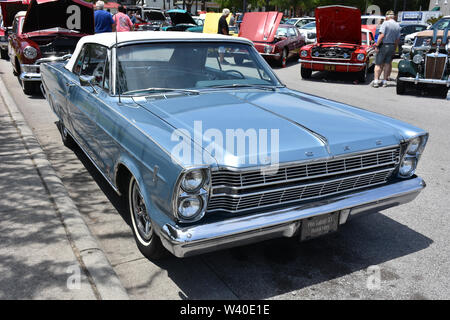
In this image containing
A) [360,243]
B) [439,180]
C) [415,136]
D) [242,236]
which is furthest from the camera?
[439,180]

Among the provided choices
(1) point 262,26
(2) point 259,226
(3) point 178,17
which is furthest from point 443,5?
(2) point 259,226

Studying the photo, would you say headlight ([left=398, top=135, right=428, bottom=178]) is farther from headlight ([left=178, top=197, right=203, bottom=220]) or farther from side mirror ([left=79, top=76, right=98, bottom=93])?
side mirror ([left=79, top=76, right=98, bottom=93])

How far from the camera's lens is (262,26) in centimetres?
1516

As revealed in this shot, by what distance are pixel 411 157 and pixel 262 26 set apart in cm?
1263

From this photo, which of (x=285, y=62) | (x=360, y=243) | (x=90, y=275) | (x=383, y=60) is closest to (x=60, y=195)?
(x=90, y=275)

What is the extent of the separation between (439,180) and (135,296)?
3.98 meters

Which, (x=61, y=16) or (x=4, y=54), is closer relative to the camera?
(x=61, y=16)

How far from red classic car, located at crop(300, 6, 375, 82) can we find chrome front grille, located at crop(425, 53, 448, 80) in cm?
198

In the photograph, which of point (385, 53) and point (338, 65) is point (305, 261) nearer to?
point (385, 53)

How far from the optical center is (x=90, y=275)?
2.95 m
